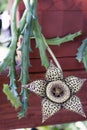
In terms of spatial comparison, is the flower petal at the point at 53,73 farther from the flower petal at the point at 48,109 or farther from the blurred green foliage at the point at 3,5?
the blurred green foliage at the point at 3,5

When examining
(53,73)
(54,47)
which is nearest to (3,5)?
(54,47)

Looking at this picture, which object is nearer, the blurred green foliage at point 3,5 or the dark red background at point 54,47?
the dark red background at point 54,47

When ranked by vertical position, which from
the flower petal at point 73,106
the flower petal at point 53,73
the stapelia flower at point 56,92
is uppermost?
the flower petal at point 53,73

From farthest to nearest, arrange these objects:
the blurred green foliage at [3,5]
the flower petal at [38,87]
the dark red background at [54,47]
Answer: the blurred green foliage at [3,5], the dark red background at [54,47], the flower petal at [38,87]

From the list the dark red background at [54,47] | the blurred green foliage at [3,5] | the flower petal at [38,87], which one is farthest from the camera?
the blurred green foliage at [3,5]

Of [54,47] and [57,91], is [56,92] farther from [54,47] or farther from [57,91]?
[54,47]

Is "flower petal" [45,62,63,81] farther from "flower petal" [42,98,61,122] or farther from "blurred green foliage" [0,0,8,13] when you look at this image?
"blurred green foliage" [0,0,8,13]

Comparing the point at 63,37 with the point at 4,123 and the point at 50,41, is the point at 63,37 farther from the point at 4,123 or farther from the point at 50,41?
the point at 4,123

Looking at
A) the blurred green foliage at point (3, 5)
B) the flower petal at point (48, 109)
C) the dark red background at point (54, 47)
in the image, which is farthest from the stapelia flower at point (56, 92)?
the blurred green foliage at point (3, 5)
